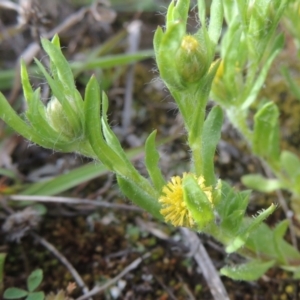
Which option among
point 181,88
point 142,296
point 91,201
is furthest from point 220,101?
point 142,296

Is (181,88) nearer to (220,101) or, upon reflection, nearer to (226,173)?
(220,101)

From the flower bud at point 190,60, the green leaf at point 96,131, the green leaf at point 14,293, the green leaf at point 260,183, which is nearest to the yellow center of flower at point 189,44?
the flower bud at point 190,60

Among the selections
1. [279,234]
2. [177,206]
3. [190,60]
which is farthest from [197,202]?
[279,234]

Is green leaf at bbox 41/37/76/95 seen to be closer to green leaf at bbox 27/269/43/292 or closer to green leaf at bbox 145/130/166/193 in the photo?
green leaf at bbox 145/130/166/193

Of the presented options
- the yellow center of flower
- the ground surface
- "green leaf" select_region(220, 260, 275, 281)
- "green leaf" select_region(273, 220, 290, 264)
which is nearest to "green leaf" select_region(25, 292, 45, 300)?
the ground surface

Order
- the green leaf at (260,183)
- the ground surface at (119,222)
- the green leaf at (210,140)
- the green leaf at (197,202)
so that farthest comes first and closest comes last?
the green leaf at (260,183), the ground surface at (119,222), the green leaf at (210,140), the green leaf at (197,202)

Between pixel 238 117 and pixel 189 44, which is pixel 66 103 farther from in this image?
pixel 238 117

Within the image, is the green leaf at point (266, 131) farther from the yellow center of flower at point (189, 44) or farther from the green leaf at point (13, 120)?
the green leaf at point (13, 120)
